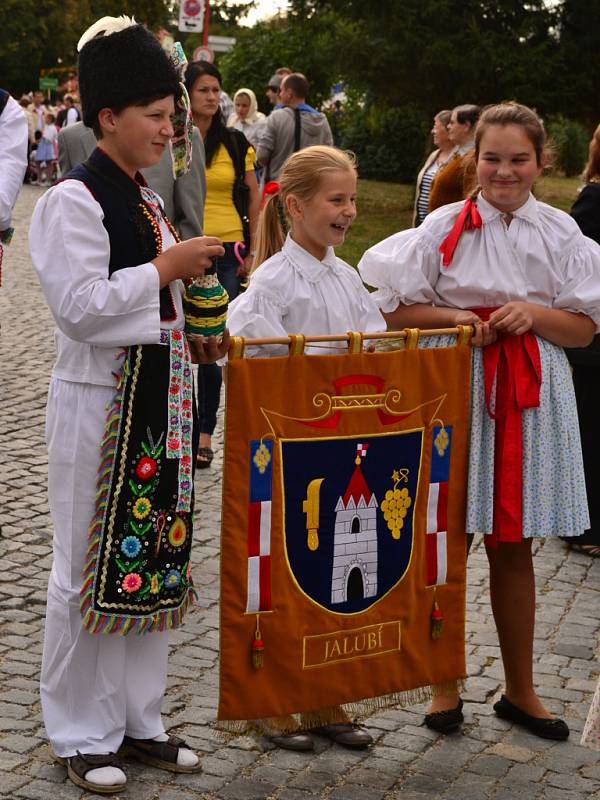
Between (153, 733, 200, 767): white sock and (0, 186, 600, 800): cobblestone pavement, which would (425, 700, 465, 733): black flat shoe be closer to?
(0, 186, 600, 800): cobblestone pavement

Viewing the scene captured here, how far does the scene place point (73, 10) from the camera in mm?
53812

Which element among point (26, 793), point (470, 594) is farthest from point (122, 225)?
point (470, 594)

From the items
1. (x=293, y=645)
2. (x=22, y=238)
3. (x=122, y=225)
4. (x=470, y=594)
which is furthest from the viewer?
(x=22, y=238)

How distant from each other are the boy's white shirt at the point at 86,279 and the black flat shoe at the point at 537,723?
177 cm

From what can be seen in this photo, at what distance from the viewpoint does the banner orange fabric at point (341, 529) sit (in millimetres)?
3590

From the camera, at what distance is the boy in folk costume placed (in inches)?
135

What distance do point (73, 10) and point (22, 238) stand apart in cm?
3746

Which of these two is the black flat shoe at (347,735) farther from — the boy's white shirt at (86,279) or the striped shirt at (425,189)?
the striped shirt at (425,189)

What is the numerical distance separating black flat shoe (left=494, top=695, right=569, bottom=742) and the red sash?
641 millimetres

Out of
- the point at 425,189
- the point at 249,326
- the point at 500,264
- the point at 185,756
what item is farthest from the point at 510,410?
the point at 425,189

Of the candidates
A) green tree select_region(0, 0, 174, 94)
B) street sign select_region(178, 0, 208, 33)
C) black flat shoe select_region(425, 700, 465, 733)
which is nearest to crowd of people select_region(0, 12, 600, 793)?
black flat shoe select_region(425, 700, 465, 733)

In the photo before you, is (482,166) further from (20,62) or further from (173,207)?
(20,62)

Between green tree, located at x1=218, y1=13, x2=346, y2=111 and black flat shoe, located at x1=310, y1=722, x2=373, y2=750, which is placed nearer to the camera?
black flat shoe, located at x1=310, y1=722, x2=373, y2=750

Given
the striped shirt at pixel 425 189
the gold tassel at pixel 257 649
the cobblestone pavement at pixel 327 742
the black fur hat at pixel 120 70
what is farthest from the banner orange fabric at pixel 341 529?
the striped shirt at pixel 425 189
